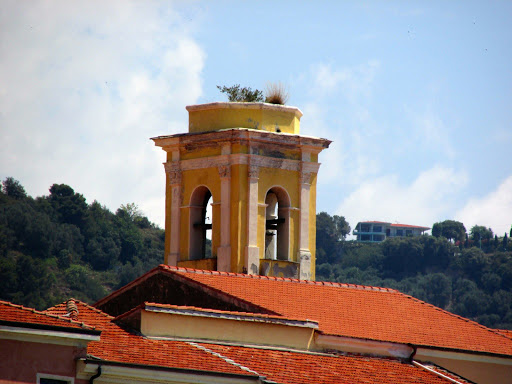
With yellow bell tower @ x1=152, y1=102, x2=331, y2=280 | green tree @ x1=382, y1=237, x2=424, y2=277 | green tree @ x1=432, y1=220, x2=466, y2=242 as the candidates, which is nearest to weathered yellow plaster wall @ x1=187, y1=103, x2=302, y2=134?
yellow bell tower @ x1=152, y1=102, x2=331, y2=280

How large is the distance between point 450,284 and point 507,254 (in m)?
7.88

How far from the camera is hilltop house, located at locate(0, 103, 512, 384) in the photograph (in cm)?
2384

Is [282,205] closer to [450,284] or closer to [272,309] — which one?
[272,309]

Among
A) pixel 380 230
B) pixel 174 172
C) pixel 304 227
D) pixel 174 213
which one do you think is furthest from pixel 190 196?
pixel 380 230

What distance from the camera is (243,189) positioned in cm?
3481

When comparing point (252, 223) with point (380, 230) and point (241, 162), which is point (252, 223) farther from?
point (380, 230)

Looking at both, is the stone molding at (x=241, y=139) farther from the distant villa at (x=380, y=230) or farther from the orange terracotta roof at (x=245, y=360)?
the distant villa at (x=380, y=230)

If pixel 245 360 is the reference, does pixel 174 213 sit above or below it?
above

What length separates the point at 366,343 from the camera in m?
29.0

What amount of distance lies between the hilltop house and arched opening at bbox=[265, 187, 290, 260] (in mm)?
37

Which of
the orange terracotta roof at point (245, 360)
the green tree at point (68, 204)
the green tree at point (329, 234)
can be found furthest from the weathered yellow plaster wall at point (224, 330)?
the green tree at point (329, 234)

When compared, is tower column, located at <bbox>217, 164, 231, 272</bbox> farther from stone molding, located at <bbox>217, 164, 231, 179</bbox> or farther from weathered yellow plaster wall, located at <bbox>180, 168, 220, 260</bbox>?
weathered yellow plaster wall, located at <bbox>180, 168, 220, 260</bbox>

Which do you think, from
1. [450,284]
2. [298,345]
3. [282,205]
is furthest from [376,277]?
[298,345]

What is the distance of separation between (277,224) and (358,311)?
5439 mm
